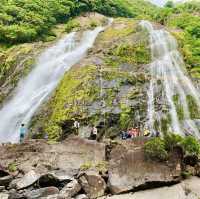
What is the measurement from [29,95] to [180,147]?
17.0 m

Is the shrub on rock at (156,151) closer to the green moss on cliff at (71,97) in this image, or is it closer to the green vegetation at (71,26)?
the green moss on cliff at (71,97)

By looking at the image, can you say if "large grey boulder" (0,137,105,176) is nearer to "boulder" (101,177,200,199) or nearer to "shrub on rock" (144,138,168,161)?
"shrub on rock" (144,138,168,161)

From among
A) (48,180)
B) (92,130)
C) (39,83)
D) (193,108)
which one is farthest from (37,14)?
(48,180)

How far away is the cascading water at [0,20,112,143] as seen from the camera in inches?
1341

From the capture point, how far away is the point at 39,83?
3856 cm

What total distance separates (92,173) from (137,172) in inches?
80.3

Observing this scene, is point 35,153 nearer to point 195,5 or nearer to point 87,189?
point 87,189

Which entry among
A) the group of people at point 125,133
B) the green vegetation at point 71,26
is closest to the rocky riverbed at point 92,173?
the group of people at point 125,133

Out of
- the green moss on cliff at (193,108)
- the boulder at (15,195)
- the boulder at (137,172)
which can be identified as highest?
the green moss on cliff at (193,108)

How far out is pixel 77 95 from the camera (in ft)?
113

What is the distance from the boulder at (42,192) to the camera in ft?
67.9

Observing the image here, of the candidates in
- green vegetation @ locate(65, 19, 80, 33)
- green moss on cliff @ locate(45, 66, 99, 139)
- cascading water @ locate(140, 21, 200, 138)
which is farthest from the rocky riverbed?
green vegetation @ locate(65, 19, 80, 33)

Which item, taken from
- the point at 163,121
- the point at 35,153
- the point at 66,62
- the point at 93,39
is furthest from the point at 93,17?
the point at 35,153

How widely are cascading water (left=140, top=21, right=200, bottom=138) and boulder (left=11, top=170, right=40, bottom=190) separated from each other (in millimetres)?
11360
